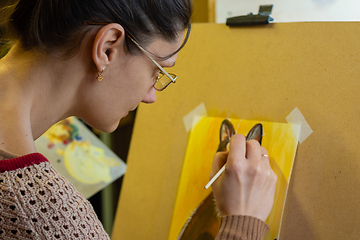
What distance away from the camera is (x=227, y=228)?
712mm

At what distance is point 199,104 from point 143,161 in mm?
284

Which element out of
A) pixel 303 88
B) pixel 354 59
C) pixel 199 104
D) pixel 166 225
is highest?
pixel 354 59

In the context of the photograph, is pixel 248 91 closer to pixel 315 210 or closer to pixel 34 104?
pixel 315 210

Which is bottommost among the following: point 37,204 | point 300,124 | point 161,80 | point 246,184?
point 37,204

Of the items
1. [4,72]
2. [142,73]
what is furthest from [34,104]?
[142,73]

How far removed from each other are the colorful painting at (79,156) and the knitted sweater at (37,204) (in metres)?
0.78

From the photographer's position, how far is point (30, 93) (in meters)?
0.66

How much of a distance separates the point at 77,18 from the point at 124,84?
170 millimetres

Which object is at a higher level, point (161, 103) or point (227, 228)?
point (161, 103)

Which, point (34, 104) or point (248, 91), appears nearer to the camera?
point (34, 104)

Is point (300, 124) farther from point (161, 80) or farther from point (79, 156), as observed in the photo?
point (79, 156)

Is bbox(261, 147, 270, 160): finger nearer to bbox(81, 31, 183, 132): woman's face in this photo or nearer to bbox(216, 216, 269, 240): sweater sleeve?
bbox(216, 216, 269, 240): sweater sleeve

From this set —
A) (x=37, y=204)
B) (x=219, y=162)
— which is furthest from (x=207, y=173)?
(x=37, y=204)

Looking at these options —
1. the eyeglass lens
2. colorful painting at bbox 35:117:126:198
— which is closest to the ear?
the eyeglass lens
